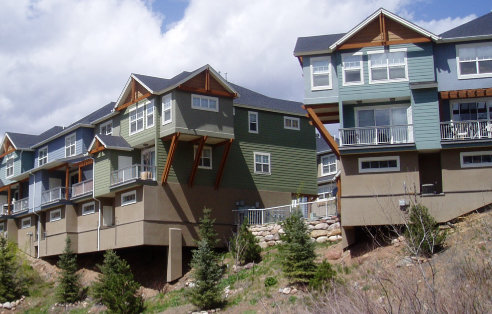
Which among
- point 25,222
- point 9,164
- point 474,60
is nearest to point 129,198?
point 25,222

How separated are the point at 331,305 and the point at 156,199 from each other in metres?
25.3

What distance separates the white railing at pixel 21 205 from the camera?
56700 millimetres

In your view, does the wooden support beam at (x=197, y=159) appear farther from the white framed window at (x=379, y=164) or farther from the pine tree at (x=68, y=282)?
the white framed window at (x=379, y=164)

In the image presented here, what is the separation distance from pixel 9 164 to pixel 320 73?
31882 millimetres

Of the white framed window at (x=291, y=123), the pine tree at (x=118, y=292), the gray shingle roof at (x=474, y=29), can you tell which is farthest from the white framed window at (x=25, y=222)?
the gray shingle roof at (x=474, y=29)

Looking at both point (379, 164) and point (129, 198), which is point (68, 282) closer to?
point (129, 198)

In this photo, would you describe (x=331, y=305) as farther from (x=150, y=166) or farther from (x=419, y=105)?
(x=150, y=166)

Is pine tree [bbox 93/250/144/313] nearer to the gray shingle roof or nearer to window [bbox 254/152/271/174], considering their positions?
window [bbox 254/152/271/174]

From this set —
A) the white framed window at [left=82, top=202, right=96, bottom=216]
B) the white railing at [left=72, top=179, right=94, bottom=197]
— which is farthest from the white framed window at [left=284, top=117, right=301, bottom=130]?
the white framed window at [left=82, top=202, right=96, bottom=216]

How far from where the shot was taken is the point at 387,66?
37406 millimetres

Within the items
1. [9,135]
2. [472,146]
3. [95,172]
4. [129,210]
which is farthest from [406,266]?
[9,135]

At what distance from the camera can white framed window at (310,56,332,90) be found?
38.4 m

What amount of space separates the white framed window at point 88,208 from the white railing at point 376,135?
742 inches

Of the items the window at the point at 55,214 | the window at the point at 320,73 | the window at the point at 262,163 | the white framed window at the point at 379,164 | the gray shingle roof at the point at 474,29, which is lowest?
the window at the point at 55,214
